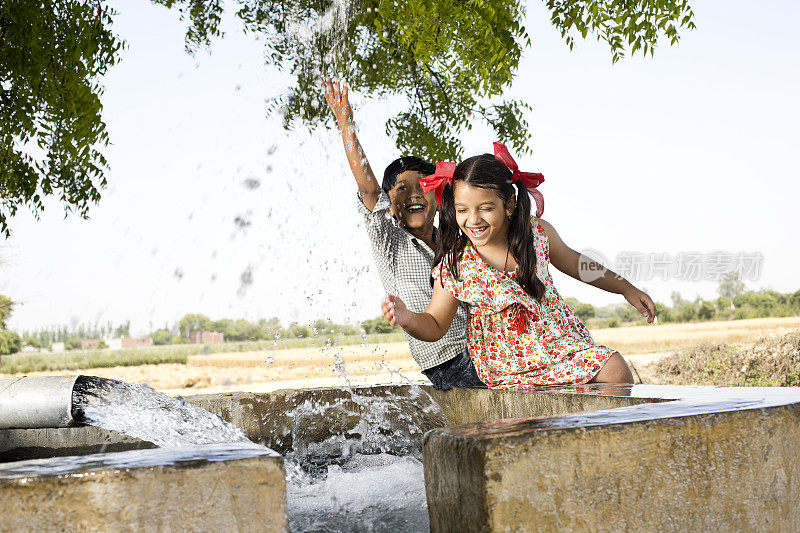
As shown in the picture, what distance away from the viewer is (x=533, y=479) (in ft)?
5.45

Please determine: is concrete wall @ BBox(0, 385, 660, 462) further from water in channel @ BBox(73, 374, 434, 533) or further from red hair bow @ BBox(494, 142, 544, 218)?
red hair bow @ BBox(494, 142, 544, 218)

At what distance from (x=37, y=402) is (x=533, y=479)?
1806 millimetres

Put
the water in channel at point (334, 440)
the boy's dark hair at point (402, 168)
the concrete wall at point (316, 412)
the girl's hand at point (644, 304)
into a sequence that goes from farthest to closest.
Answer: the boy's dark hair at point (402, 168)
the girl's hand at point (644, 304)
the concrete wall at point (316, 412)
the water in channel at point (334, 440)

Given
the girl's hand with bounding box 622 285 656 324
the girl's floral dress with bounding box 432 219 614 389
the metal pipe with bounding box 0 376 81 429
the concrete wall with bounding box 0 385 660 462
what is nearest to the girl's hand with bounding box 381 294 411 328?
the girl's floral dress with bounding box 432 219 614 389

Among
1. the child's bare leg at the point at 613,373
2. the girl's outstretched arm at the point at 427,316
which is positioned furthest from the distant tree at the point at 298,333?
the child's bare leg at the point at 613,373

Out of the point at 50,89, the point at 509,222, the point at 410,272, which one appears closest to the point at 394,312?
the point at 509,222

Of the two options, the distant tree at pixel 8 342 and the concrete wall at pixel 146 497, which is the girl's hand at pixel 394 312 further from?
the distant tree at pixel 8 342

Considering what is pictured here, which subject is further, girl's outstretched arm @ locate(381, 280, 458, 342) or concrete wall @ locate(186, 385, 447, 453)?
concrete wall @ locate(186, 385, 447, 453)

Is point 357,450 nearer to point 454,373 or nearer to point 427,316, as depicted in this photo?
point 454,373

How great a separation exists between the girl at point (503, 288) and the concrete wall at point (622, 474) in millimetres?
1277

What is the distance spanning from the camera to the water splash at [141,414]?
2656mm

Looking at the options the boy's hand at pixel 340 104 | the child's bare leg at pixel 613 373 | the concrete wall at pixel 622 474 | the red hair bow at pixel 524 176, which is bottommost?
the concrete wall at pixel 622 474

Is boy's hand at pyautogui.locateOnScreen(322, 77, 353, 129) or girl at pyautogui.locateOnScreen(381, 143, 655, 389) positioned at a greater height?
boy's hand at pyautogui.locateOnScreen(322, 77, 353, 129)

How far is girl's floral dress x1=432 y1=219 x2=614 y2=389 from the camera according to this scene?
330 centimetres
